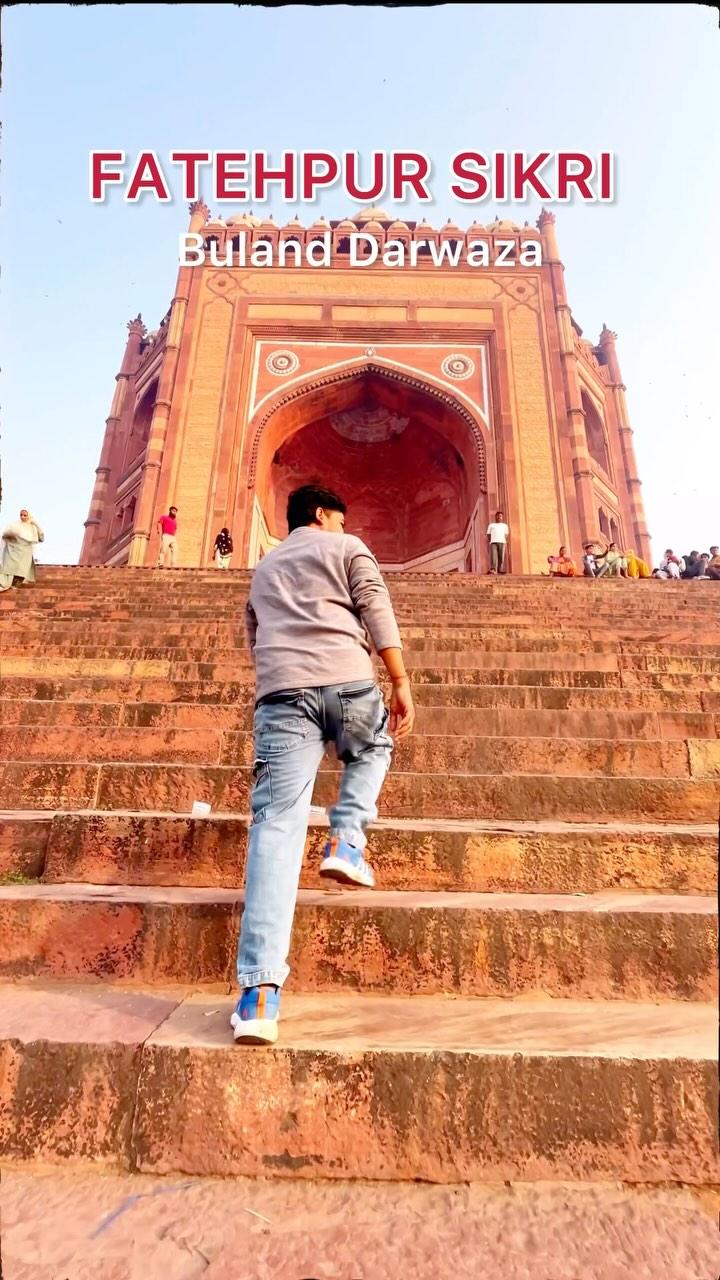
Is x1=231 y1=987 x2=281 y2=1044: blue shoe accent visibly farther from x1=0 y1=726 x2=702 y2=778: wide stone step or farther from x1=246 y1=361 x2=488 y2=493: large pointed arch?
x1=246 y1=361 x2=488 y2=493: large pointed arch

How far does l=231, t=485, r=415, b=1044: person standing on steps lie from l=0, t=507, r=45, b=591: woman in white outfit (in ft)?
21.1

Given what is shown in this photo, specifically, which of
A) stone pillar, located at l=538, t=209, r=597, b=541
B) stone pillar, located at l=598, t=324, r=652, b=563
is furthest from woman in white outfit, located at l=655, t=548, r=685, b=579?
stone pillar, located at l=598, t=324, r=652, b=563

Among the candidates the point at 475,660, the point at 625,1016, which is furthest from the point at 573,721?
the point at 625,1016

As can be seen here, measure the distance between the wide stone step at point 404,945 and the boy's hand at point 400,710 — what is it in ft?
1.45

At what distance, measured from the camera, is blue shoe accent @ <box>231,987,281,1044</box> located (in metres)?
1.27

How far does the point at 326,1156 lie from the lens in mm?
1180

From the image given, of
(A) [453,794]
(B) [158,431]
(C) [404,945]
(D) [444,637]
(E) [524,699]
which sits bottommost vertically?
(C) [404,945]

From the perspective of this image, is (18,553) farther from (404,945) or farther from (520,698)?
(404,945)

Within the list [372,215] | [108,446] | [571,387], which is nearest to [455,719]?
[571,387]

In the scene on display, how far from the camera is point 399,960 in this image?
167 cm

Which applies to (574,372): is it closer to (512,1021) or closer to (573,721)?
(573,721)

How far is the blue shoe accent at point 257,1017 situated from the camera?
1.27 m

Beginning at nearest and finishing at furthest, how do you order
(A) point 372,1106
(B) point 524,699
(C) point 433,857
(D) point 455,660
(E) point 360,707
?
(A) point 372,1106 → (E) point 360,707 → (C) point 433,857 → (B) point 524,699 → (D) point 455,660

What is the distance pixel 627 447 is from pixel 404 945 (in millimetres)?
21245
